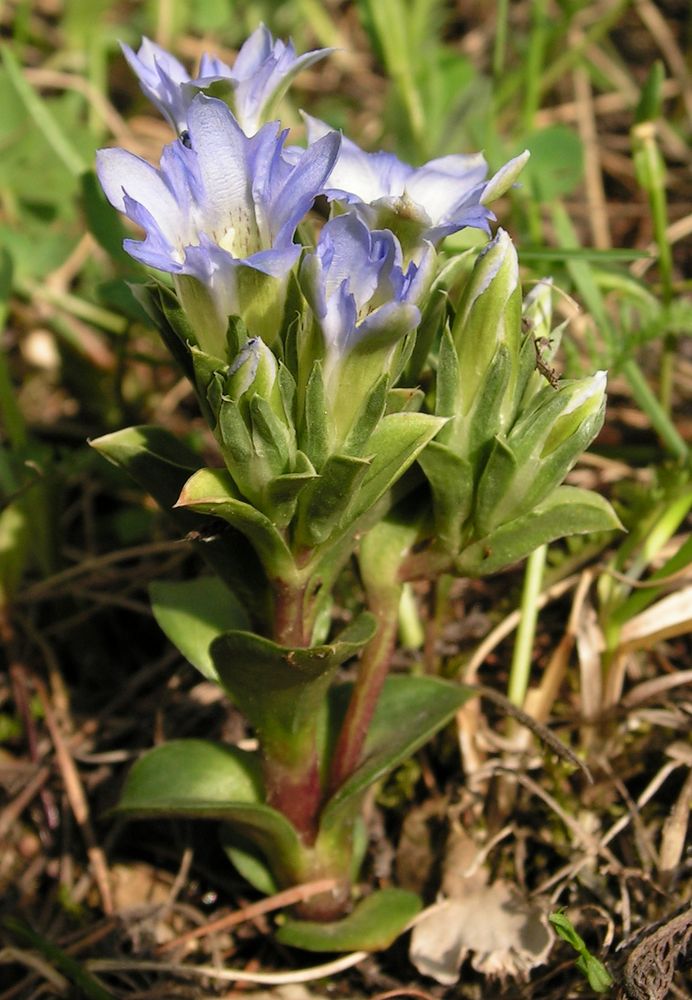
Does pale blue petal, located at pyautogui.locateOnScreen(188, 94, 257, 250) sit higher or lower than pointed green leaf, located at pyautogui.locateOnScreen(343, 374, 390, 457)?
higher

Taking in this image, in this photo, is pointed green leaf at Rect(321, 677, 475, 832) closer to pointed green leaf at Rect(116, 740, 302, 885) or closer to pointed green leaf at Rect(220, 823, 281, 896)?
pointed green leaf at Rect(116, 740, 302, 885)

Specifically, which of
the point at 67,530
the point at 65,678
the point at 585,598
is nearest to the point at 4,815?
the point at 65,678

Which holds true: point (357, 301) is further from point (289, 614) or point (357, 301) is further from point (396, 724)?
point (396, 724)

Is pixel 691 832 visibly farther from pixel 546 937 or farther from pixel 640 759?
pixel 546 937

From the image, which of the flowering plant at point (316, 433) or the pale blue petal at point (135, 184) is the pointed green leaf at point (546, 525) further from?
the pale blue petal at point (135, 184)

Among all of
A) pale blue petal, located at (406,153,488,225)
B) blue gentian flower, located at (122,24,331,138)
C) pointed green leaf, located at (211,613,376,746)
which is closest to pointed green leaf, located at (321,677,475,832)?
pointed green leaf, located at (211,613,376,746)

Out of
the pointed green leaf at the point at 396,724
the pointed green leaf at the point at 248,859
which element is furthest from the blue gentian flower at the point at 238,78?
the pointed green leaf at the point at 248,859
